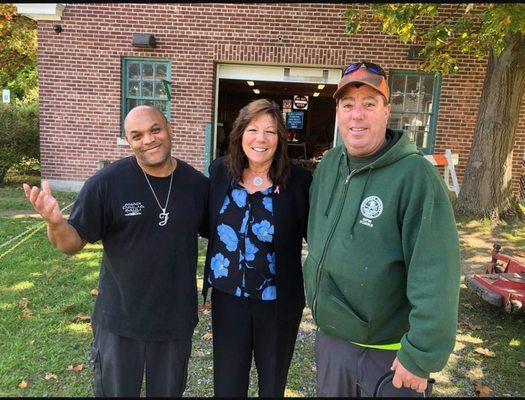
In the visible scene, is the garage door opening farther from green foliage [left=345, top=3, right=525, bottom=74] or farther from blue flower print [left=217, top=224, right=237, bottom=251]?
blue flower print [left=217, top=224, right=237, bottom=251]

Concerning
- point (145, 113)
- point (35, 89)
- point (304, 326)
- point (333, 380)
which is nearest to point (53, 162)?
point (304, 326)

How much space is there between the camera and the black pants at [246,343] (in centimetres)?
244

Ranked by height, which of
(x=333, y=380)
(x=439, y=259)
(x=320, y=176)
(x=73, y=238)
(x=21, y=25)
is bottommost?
(x=333, y=380)

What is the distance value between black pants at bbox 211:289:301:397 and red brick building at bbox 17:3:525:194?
769cm

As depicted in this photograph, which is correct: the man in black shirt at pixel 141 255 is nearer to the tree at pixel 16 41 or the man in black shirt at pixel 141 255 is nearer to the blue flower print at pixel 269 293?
the blue flower print at pixel 269 293

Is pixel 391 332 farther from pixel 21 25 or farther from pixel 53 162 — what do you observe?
pixel 21 25

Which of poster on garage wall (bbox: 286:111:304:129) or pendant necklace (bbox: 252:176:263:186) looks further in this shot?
poster on garage wall (bbox: 286:111:304:129)

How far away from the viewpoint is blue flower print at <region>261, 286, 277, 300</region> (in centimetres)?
241

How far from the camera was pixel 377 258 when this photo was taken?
1.88 meters

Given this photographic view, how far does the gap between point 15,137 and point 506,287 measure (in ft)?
34.7

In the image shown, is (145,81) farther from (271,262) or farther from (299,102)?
(299,102)

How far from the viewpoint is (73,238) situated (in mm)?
2244

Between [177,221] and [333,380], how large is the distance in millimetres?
1087

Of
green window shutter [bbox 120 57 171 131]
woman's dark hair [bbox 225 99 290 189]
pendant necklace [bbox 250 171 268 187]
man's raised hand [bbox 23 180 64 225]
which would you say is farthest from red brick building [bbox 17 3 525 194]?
man's raised hand [bbox 23 180 64 225]
